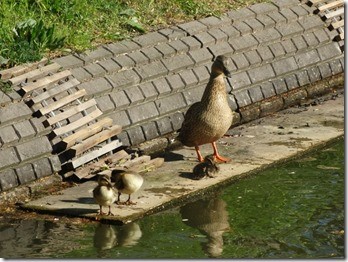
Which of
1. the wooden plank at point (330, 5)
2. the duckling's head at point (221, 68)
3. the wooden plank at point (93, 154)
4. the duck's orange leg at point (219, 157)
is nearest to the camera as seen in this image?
the wooden plank at point (93, 154)

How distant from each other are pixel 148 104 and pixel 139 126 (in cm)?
40

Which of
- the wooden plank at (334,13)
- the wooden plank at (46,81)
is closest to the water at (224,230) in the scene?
the wooden plank at (46,81)

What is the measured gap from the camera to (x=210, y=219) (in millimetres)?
11531

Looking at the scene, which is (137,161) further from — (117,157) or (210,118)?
(210,118)

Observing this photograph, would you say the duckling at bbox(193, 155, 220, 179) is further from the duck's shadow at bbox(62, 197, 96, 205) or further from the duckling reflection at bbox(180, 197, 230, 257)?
the duck's shadow at bbox(62, 197, 96, 205)

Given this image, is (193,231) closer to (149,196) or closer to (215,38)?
(149,196)

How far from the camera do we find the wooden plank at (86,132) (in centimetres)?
1291

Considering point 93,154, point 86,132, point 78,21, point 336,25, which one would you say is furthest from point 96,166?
point 336,25

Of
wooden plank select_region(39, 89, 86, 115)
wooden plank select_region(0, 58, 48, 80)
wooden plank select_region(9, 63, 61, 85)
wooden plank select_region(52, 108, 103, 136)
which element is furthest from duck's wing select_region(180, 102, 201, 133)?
wooden plank select_region(0, 58, 48, 80)

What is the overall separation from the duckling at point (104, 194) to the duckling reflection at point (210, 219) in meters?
0.76

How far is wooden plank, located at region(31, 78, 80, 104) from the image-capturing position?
13.0 m

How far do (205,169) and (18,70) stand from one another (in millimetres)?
2549

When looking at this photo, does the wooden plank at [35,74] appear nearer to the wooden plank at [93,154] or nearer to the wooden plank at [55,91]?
the wooden plank at [55,91]

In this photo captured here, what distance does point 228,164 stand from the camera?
13320mm
